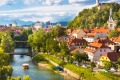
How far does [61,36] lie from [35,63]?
18862mm

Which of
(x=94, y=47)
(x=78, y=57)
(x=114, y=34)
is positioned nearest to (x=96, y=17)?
(x=114, y=34)

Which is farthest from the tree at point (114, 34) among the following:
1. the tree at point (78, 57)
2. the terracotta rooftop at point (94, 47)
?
the tree at point (78, 57)

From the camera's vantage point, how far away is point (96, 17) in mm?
90312

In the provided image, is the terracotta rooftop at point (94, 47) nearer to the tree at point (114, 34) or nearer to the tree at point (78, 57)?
the tree at point (78, 57)

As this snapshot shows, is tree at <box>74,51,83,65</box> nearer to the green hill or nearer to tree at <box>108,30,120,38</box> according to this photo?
tree at <box>108,30,120,38</box>

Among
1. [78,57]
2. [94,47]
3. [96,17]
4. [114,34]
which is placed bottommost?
[78,57]

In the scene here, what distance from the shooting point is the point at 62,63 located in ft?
164

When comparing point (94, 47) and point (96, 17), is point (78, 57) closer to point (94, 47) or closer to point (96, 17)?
point (94, 47)

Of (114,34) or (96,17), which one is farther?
(96,17)

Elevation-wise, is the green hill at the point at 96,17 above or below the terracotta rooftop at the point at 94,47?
above

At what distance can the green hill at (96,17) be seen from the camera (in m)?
89.6

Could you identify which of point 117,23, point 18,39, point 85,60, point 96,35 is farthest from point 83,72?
Answer: point 18,39

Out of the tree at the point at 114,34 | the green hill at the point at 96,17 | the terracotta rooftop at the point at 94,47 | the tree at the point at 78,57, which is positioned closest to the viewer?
the tree at the point at 78,57

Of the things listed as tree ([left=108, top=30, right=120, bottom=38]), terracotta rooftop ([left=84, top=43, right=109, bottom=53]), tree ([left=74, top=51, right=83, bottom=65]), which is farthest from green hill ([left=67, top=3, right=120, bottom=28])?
tree ([left=74, top=51, right=83, bottom=65])
